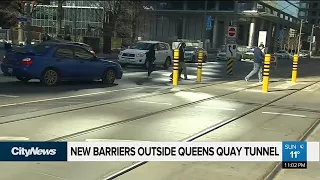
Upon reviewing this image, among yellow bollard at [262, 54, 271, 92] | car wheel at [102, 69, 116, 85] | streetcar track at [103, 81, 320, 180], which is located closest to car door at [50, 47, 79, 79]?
car wheel at [102, 69, 116, 85]

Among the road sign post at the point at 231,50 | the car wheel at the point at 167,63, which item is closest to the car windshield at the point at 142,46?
the car wheel at the point at 167,63

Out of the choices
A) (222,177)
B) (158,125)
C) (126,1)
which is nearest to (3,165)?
(222,177)

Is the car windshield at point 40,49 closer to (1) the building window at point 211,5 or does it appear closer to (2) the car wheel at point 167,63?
(2) the car wheel at point 167,63

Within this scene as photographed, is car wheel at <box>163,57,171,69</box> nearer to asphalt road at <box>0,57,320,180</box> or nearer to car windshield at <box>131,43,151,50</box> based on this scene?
car windshield at <box>131,43,151,50</box>

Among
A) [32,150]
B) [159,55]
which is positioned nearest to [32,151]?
[32,150]

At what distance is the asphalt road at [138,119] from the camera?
5.26 m

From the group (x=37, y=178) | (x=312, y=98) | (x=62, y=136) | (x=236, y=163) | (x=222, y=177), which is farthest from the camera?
(x=312, y=98)

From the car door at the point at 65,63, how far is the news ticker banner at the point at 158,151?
9960mm

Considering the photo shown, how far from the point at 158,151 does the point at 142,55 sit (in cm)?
1939

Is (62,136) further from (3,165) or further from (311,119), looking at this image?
(311,119)

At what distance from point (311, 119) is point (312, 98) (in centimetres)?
463

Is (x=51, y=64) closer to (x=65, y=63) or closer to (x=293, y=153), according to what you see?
(x=65, y=63)

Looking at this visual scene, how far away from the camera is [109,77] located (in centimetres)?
1566

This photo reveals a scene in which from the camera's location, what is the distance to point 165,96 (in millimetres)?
12531
